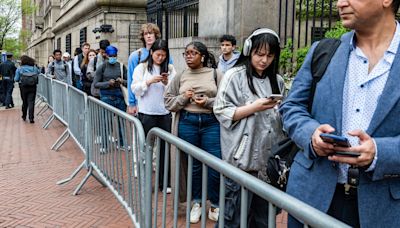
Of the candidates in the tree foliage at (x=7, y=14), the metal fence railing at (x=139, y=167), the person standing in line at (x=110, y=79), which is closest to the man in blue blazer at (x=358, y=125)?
the metal fence railing at (x=139, y=167)

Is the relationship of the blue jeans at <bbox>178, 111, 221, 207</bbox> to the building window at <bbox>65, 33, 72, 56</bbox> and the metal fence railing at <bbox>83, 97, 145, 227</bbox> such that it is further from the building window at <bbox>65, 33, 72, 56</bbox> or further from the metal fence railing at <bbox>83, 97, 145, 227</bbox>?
the building window at <bbox>65, 33, 72, 56</bbox>

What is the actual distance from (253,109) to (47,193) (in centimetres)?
359

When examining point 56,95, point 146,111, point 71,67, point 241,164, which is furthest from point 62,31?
point 241,164

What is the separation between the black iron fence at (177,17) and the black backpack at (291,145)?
7.07 meters

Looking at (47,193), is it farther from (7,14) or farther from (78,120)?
(7,14)

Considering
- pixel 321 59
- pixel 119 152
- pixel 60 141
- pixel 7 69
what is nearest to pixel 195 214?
pixel 119 152

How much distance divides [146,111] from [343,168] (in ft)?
11.4

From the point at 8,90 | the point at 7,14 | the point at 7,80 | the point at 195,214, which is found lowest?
the point at 195,214

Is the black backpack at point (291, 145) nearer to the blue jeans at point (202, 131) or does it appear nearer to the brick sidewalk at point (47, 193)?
the blue jeans at point (202, 131)

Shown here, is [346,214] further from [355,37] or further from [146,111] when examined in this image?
[146,111]

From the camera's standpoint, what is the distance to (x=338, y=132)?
6.77 ft

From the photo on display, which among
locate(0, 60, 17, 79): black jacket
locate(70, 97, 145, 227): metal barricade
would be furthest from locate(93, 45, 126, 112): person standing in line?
locate(0, 60, 17, 79): black jacket

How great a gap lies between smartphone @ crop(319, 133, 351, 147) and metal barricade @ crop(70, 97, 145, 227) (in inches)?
71.1

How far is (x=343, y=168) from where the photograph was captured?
2082mm
